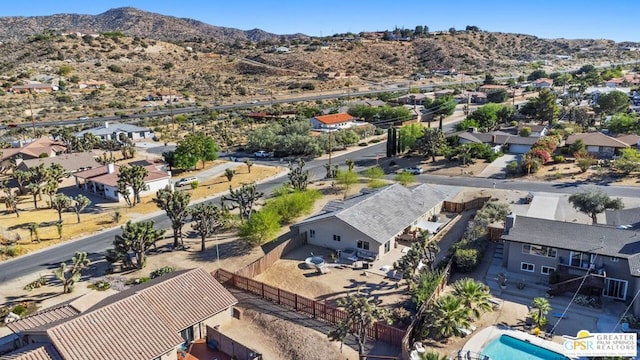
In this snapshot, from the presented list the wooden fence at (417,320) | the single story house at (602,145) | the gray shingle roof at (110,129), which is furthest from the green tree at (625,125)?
the gray shingle roof at (110,129)

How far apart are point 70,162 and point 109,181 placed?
641 inches

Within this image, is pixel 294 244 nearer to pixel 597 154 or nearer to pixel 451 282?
pixel 451 282

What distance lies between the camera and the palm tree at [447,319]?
26.4m

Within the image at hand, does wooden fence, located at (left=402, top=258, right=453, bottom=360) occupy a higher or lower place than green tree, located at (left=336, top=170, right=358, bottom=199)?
lower

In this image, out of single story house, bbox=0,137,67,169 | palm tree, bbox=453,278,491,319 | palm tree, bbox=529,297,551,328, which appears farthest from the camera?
single story house, bbox=0,137,67,169

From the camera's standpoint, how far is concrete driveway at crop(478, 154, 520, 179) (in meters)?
64.4

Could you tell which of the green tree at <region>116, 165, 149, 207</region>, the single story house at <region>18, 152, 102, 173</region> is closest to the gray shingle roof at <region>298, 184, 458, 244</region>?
the green tree at <region>116, 165, 149, 207</region>

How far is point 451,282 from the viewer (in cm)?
3403

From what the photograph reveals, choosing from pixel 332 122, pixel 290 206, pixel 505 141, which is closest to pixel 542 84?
pixel 505 141

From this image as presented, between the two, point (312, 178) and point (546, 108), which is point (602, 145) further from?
point (312, 178)

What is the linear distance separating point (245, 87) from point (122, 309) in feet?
485

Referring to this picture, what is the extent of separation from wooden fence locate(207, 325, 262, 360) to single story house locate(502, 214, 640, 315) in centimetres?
1979

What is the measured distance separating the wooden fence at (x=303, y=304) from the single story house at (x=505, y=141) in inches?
2094

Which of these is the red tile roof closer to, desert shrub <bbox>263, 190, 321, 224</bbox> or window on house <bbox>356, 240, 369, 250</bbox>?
desert shrub <bbox>263, 190, 321, 224</bbox>
